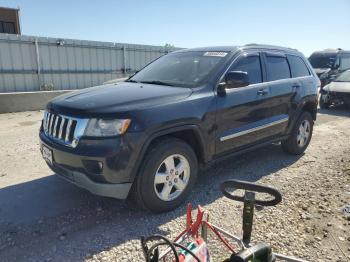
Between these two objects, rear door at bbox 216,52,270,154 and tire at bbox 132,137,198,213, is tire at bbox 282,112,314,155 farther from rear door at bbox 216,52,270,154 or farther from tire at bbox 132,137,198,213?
tire at bbox 132,137,198,213

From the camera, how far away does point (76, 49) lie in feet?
39.9

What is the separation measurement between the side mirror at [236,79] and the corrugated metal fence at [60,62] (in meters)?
8.74

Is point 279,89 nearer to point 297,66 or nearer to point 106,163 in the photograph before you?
point 297,66

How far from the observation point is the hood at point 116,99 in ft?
10.6

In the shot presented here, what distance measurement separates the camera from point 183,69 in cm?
441

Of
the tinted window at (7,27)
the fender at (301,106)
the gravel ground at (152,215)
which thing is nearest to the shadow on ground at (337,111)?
the fender at (301,106)

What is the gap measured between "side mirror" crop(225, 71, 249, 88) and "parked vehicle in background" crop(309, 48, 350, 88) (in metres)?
12.1

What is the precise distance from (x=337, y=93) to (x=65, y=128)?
1017 cm

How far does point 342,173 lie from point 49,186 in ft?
13.8

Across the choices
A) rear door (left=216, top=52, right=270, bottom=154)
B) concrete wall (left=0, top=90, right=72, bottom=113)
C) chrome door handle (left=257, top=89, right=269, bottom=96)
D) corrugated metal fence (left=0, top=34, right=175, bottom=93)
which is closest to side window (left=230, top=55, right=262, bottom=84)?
rear door (left=216, top=52, right=270, bottom=154)

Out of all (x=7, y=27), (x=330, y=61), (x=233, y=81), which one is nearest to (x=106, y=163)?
(x=233, y=81)

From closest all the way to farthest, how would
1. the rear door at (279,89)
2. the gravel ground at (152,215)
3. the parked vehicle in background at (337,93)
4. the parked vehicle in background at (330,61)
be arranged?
the gravel ground at (152,215)
the rear door at (279,89)
the parked vehicle in background at (337,93)
the parked vehicle in background at (330,61)

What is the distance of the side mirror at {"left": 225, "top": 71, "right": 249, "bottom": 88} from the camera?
387 cm

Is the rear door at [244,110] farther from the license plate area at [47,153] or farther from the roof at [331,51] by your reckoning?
the roof at [331,51]
